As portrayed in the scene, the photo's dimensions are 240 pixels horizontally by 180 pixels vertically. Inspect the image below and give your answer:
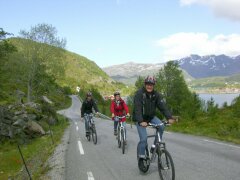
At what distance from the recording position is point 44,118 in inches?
1309

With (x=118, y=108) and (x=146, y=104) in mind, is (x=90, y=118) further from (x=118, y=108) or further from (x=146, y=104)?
(x=146, y=104)

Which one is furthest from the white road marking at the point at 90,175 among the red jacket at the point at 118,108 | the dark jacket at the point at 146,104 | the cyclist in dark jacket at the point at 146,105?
the red jacket at the point at 118,108

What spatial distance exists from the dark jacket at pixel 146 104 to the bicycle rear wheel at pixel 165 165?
1.01m

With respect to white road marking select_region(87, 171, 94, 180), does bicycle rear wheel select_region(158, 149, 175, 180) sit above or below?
above

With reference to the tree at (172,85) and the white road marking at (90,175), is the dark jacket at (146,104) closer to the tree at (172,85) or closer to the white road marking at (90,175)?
the white road marking at (90,175)

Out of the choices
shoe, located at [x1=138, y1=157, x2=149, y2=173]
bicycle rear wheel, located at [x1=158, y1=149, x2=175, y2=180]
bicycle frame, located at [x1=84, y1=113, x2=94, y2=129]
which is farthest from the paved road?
bicycle frame, located at [x1=84, y1=113, x2=94, y2=129]

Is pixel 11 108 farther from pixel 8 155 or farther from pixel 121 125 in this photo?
pixel 121 125

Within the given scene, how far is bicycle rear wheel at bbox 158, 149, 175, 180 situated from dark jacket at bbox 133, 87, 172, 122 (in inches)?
39.9

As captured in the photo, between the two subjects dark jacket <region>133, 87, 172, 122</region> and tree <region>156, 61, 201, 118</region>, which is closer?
dark jacket <region>133, 87, 172, 122</region>

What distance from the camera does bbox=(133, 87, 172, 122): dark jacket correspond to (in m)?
8.28

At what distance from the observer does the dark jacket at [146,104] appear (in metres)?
8.28

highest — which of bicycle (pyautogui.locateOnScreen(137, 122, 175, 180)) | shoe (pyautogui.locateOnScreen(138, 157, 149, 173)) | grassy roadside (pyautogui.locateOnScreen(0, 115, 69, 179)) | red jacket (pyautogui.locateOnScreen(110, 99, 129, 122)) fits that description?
red jacket (pyautogui.locateOnScreen(110, 99, 129, 122))

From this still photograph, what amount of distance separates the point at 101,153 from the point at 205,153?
12.9ft

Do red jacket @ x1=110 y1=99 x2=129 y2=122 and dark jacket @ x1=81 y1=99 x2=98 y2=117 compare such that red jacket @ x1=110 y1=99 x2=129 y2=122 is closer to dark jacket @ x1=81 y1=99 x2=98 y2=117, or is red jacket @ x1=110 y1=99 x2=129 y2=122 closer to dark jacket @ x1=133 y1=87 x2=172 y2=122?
dark jacket @ x1=81 y1=99 x2=98 y2=117
